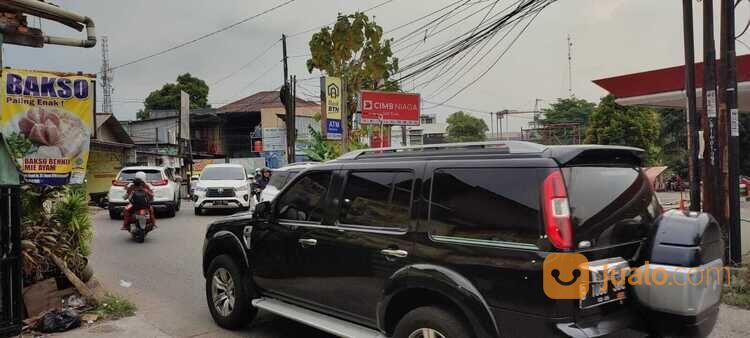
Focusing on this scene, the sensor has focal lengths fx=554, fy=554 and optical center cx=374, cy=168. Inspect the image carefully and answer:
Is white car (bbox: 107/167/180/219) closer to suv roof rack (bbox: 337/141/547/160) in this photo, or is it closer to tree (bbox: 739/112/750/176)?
suv roof rack (bbox: 337/141/547/160)

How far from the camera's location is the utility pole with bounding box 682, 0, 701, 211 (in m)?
7.86

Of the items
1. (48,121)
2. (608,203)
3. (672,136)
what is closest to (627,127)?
(672,136)

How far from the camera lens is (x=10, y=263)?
5121 mm

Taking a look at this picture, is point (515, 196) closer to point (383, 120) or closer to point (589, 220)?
point (589, 220)

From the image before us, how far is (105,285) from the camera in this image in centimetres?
784

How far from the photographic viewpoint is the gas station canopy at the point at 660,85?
9.02 meters

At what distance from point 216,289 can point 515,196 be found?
3.63 meters

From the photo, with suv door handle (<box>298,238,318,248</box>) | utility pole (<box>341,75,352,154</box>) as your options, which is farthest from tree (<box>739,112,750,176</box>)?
suv door handle (<box>298,238,318,248</box>)

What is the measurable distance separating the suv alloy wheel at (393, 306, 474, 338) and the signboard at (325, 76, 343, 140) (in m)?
14.4

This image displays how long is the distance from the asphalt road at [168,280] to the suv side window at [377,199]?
1690 mm

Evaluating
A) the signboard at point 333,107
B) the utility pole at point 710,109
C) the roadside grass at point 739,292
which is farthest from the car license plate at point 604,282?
the signboard at point 333,107

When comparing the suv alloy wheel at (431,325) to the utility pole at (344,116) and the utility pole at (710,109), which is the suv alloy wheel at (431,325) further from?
the utility pole at (344,116)

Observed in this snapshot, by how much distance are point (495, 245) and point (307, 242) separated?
71.3 inches

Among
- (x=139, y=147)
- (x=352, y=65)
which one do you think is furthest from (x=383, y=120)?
(x=139, y=147)
